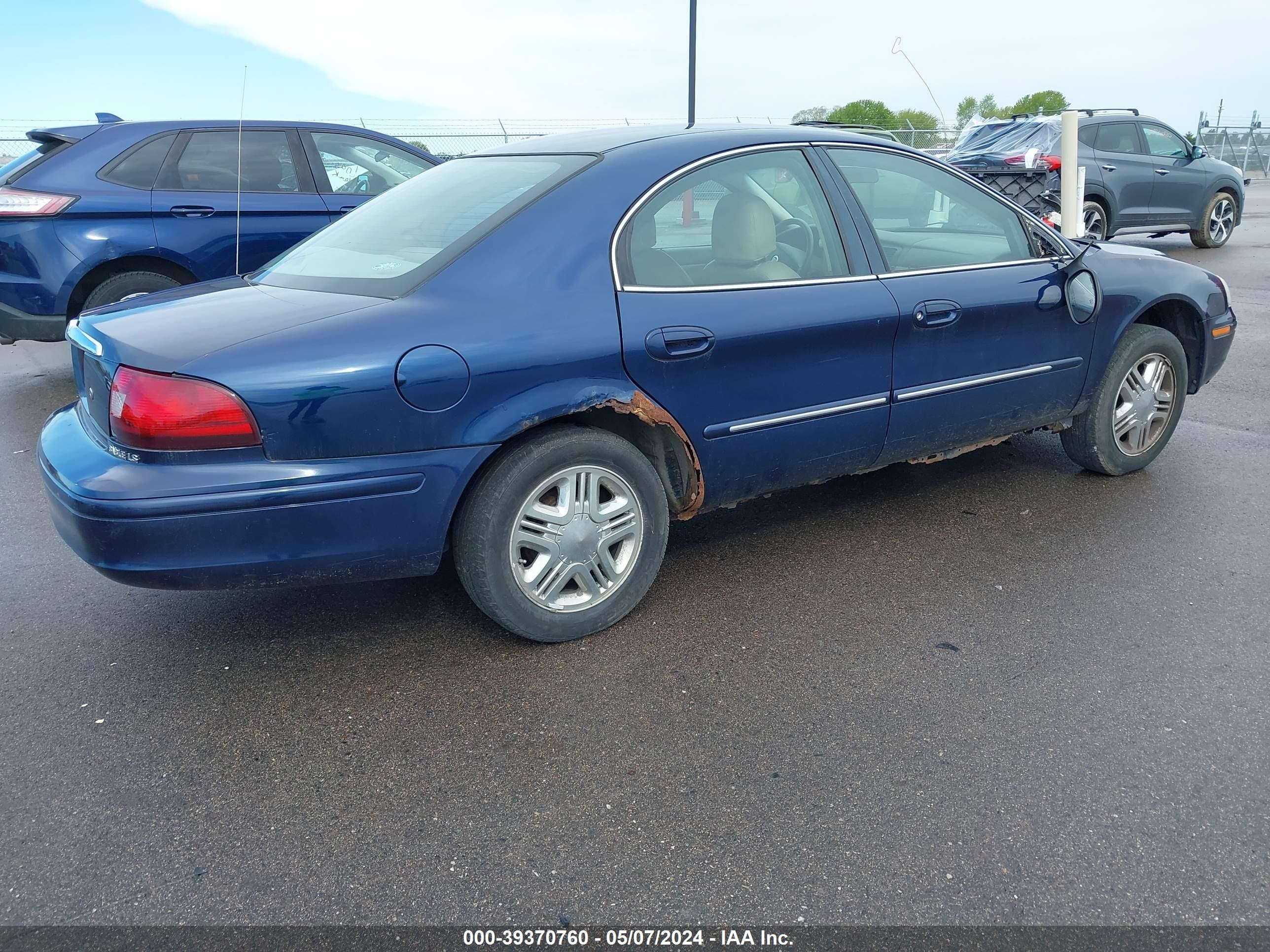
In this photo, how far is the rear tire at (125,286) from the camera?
6465 mm

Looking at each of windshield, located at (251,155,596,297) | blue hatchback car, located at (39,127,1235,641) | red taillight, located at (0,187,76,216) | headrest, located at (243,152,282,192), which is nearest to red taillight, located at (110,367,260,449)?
blue hatchback car, located at (39,127,1235,641)

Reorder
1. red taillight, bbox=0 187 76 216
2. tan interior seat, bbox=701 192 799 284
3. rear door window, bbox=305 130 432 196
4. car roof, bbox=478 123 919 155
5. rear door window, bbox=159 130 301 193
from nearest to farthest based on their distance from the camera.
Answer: tan interior seat, bbox=701 192 799 284
car roof, bbox=478 123 919 155
red taillight, bbox=0 187 76 216
rear door window, bbox=159 130 301 193
rear door window, bbox=305 130 432 196

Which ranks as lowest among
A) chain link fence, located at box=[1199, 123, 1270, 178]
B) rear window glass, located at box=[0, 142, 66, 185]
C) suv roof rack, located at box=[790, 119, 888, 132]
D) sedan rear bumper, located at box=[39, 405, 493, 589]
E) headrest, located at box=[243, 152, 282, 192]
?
chain link fence, located at box=[1199, 123, 1270, 178]

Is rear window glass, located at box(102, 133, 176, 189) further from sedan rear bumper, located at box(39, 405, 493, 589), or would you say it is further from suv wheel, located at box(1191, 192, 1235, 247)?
suv wheel, located at box(1191, 192, 1235, 247)

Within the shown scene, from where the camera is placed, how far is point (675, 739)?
2.79 metres

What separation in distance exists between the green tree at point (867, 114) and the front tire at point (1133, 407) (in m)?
30.6

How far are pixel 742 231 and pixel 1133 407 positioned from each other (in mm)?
2240

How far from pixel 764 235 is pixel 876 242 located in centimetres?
48

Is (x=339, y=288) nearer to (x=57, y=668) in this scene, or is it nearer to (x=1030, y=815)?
(x=57, y=668)

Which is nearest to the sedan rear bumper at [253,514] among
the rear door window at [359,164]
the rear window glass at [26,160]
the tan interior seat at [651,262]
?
the tan interior seat at [651,262]

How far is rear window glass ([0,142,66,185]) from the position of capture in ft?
21.1

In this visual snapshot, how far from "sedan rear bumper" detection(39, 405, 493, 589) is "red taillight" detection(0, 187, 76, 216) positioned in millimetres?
4105

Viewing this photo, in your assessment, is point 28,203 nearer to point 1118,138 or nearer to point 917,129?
point 1118,138

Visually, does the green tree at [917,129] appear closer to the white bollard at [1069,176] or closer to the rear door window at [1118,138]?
the rear door window at [1118,138]
